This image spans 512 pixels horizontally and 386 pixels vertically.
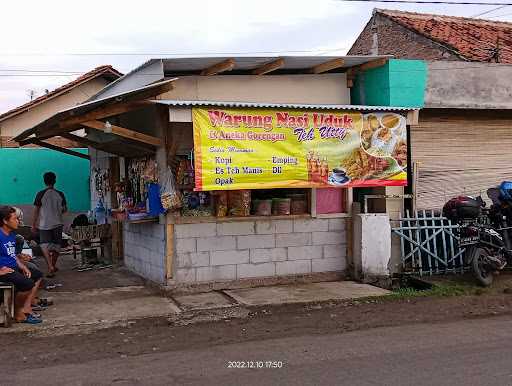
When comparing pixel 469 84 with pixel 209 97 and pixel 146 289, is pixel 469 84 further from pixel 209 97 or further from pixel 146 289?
pixel 146 289

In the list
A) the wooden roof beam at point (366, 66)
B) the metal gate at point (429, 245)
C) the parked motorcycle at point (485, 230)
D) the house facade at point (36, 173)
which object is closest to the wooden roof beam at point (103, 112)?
the wooden roof beam at point (366, 66)

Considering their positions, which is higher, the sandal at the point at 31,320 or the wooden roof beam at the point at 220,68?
the wooden roof beam at the point at 220,68

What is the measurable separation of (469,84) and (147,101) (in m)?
5.72

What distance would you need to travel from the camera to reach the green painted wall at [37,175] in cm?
1491

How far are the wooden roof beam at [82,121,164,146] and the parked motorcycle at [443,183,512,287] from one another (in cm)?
468

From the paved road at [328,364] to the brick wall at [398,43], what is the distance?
8.05 metres

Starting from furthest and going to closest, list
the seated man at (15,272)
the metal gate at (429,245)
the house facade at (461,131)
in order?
the house facade at (461,131)
the metal gate at (429,245)
the seated man at (15,272)

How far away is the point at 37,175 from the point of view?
15.1 metres

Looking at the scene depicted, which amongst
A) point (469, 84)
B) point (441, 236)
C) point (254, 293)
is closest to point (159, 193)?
point (254, 293)

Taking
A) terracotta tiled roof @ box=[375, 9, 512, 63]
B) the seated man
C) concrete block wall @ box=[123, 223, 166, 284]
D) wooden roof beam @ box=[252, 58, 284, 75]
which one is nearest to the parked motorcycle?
wooden roof beam @ box=[252, 58, 284, 75]

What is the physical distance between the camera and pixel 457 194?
10.6 metres
